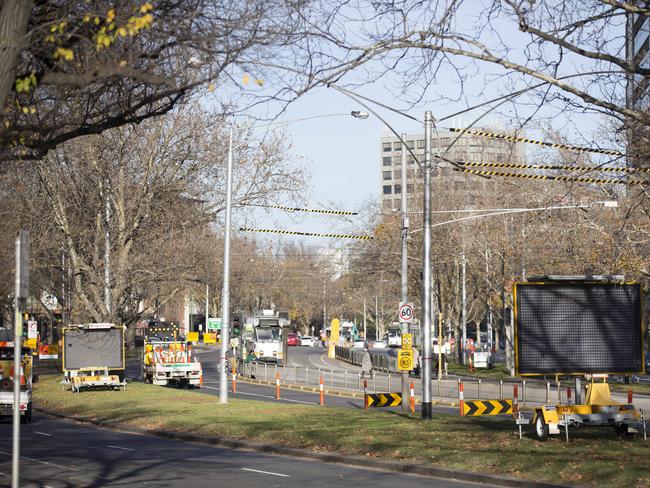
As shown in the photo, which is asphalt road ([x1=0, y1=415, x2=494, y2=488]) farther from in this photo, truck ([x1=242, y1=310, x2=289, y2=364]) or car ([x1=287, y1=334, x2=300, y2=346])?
car ([x1=287, y1=334, x2=300, y2=346])

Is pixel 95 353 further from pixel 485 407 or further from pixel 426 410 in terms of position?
pixel 485 407

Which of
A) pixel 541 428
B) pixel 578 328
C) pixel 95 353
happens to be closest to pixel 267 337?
pixel 95 353

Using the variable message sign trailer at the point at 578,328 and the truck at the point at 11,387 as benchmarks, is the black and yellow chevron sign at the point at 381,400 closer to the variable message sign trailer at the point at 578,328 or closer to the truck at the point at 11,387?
the variable message sign trailer at the point at 578,328

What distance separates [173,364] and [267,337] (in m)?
30.1

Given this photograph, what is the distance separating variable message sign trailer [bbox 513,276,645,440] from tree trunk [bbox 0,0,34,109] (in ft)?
40.5

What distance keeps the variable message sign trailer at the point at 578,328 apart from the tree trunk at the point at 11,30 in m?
12.3

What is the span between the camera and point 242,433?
23922 millimetres

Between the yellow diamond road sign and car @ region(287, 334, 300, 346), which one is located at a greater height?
car @ region(287, 334, 300, 346)

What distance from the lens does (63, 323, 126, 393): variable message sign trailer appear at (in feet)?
139

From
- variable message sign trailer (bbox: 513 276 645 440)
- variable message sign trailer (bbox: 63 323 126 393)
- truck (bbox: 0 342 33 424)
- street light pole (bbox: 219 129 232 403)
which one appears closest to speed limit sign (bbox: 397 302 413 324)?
street light pole (bbox: 219 129 232 403)

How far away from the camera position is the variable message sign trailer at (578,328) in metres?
20.9

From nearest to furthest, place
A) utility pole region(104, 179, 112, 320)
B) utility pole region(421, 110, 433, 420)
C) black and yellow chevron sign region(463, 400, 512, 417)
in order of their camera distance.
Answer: utility pole region(421, 110, 433, 420) → black and yellow chevron sign region(463, 400, 512, 417) → utility pole region(104, 179, 112, 320)

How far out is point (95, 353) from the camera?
43.0 m

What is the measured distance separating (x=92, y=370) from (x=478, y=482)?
29.0 meters
